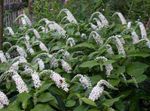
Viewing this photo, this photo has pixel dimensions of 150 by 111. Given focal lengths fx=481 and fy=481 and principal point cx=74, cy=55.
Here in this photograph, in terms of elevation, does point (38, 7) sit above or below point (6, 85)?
below

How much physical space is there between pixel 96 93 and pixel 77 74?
1.48ft

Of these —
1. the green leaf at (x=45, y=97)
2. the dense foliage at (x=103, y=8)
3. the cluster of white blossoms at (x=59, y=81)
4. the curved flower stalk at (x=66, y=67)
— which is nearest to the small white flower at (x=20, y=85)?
the green leaf at (x=45, y=97)

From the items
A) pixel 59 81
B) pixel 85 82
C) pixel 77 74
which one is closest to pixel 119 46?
pixel 77 74

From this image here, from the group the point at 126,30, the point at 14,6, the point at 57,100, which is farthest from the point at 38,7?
the point at 57,100

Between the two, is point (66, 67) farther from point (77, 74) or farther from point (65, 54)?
point (65, 54)

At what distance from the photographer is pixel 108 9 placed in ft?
26.7

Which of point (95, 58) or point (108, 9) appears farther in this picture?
point (108, 9)

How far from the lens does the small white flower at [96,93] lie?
10.5 feet

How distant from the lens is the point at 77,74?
143 inches

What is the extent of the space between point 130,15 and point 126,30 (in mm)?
3587

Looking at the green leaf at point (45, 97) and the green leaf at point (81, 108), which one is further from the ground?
the green leaf at point (45, 97)

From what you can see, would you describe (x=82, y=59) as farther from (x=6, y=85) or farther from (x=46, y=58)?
(x=6, y=85)

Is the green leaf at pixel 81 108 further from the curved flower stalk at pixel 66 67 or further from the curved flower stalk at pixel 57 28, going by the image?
the curved flower stalk at pixel 57 28

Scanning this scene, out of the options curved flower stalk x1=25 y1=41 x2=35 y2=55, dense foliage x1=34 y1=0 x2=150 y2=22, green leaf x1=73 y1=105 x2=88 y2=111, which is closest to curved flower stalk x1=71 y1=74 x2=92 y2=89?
green leaf x1=73 y1=105 x2=88 y2=111
